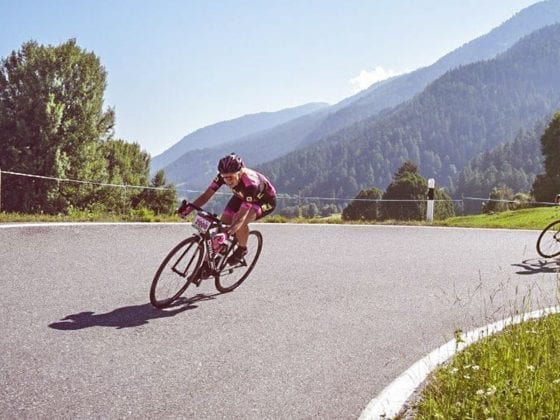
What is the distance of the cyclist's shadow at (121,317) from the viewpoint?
4.89m

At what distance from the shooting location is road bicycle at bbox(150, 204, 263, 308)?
587cm

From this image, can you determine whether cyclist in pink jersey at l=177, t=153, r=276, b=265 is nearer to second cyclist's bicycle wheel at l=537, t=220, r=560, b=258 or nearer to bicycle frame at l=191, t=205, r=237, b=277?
bicycle frame at l=191, t=205, r=237, b=277

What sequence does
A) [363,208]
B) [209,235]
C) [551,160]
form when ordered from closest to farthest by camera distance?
[209,235] < [551,160] < [363,208]

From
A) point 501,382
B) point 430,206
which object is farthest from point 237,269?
point 430,206

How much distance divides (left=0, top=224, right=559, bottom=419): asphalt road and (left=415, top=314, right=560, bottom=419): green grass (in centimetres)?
51

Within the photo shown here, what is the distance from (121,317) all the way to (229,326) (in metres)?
1.15

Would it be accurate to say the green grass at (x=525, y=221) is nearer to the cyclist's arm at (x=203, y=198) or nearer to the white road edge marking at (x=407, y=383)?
the white road edge marking at (x=407, y=383)

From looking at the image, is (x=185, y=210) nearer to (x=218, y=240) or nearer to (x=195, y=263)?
(x=218, y=240)

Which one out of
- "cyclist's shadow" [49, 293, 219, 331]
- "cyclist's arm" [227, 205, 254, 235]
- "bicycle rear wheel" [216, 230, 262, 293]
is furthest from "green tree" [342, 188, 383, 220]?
"cyclist's shadow" [49, 293, 219, 331]

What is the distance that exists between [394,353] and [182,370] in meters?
1.99

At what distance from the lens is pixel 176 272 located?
6117 mm

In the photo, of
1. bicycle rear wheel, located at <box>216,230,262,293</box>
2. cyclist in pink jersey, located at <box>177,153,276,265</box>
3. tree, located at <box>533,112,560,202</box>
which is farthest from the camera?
tree, located at <box>533,112,560,202</box>

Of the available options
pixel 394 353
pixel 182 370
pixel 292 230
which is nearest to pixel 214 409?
pixel 182 370

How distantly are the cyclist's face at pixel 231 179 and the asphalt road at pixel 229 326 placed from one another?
1.46 metres
